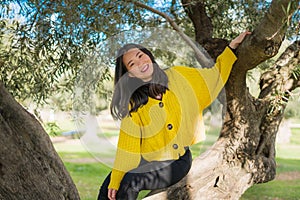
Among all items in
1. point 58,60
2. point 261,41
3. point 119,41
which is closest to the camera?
point 261,41

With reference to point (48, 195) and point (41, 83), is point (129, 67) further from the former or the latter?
point (41, 83)

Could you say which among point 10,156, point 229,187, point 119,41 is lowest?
point 229,187

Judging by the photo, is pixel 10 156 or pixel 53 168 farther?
pixel 53 168

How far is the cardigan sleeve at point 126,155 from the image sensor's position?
2943 mm

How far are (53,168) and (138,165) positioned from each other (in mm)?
524

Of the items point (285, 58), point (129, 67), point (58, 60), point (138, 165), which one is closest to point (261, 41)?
point (129, 67)

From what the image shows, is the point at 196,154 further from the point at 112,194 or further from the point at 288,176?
the point at 288,176

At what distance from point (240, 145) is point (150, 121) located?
6.85 ft

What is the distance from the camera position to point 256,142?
4965 millimetres

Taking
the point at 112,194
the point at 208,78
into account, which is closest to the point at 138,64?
the point at 208,78

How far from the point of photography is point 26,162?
2645 mm

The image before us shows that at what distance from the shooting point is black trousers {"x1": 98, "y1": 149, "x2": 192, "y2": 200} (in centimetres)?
285

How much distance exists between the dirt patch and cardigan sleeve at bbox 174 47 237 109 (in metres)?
8.07

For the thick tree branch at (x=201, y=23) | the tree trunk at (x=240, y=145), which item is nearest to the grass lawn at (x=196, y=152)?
the tree trunk at (x=240, y=145)
